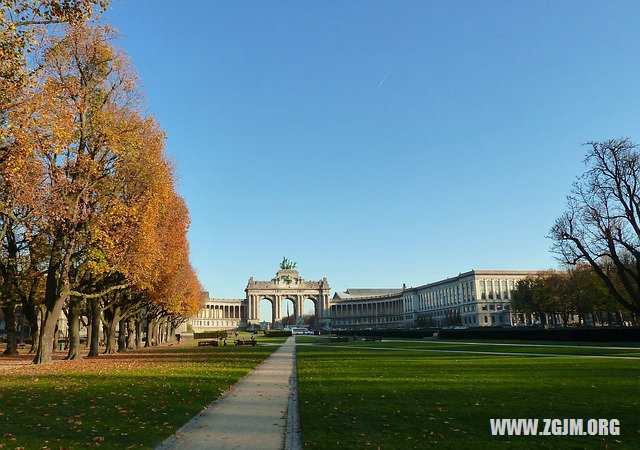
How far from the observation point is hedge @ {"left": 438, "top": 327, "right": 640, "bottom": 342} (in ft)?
148

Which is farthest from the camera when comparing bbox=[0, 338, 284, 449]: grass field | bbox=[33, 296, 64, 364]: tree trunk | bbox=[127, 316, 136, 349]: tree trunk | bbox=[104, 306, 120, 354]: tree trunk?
bbox=[127, 316, 136, 349]: tree trunk

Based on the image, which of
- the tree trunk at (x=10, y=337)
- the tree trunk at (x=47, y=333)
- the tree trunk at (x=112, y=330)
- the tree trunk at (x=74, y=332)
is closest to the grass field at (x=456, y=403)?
the tree trunk at (x=47, y=333)

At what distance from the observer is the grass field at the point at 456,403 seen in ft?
31.2

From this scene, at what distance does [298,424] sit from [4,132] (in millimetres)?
15466

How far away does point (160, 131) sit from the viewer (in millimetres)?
34812

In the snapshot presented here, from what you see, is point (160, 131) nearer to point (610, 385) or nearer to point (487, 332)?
point (610, 385)

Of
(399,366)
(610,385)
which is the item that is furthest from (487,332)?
(610,385)

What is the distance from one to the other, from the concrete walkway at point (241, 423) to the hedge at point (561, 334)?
41541 millimetres

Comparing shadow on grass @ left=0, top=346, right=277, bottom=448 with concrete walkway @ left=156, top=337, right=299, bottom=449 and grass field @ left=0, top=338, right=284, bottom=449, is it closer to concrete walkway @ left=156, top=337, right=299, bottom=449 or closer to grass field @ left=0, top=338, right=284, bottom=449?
grass field @ left=0, top=338, right=284, bottom=449

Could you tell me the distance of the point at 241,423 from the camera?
1143 centimetres

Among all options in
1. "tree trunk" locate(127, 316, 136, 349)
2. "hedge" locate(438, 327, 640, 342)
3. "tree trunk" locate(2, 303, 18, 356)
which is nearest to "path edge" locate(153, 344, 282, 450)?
"tree trunk" locate(2, 303, 18, 356)

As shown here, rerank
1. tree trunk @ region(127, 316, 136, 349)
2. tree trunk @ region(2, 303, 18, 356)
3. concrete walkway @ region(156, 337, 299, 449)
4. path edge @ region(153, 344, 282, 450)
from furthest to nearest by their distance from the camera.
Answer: tree trunk @ region(127, 316, 136, 349)
tree trunk @ region(2, 303, 18, 356)
concrete walkway @ region(156, 337, 299, 449)
path edge @ region(153, 344, 282, 450)

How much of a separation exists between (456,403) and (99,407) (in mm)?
10345

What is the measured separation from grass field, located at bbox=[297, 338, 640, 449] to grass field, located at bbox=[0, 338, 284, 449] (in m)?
3.51
